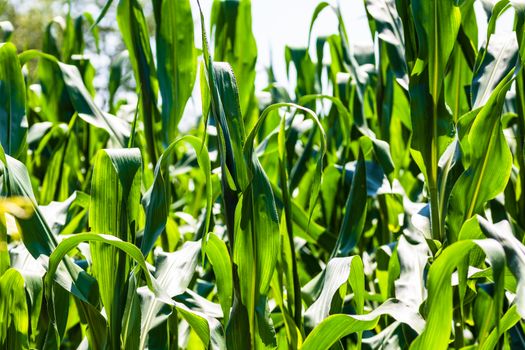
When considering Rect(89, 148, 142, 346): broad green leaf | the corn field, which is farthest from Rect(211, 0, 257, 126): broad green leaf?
Rect(89, 148, 142, 346): broad green leaf

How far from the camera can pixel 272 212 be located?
0.77 meters

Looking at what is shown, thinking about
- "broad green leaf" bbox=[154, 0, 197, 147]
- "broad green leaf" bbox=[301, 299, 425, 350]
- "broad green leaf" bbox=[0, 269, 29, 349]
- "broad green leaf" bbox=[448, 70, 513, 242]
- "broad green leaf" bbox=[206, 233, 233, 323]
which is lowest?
"broad green leaf" bbox=[0, 269, 29, 349]

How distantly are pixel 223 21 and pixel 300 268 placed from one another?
462 millimetres

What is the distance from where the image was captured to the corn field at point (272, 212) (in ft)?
2.48

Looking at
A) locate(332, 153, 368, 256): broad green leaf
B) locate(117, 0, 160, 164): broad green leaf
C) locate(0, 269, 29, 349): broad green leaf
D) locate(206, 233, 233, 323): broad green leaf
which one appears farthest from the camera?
locate(117, 0, 160, 164): broad green leaf

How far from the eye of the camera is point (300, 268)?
1.35 metres

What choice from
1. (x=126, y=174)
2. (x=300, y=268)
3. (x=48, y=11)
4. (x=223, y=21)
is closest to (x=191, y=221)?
(x=300, y=268)

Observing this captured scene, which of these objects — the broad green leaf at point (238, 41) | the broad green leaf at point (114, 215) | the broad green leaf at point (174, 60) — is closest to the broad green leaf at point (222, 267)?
the broad green leaf at point (114, 215)

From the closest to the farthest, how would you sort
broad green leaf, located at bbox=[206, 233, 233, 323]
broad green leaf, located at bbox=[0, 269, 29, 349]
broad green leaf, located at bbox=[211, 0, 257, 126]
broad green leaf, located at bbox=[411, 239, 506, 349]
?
broad green leaf, located at bbox=[411, 239, 506, 349] < broad green leaf, located at bbox=[206, 233, 233, 323] < broad green leaf, located at bbox=[0, 269, 29, 349] < broad green leaf, located at bbox=[211, 0, 257, 126]

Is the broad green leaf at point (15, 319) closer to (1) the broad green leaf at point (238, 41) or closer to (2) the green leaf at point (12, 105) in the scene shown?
(2) the green leaf at point (12, 105)

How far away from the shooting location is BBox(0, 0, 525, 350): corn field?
76 centimetres

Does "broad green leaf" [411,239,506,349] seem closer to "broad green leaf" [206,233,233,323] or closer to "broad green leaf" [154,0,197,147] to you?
"broad green leaf" [206,233,233,323]

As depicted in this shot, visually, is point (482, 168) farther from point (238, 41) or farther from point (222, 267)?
point (238, 41)

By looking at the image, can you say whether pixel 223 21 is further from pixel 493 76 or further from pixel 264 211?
pixel 264 211
